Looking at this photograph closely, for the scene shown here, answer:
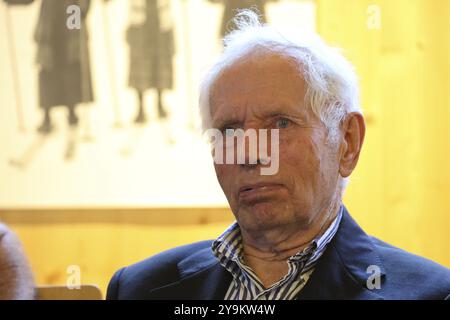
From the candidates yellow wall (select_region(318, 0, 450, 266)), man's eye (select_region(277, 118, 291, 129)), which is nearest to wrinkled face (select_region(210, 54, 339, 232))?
man's eye (select_region(277, 118, 291, 129))

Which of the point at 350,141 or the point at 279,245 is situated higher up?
the point at 350,141

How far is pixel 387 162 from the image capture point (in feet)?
4.80

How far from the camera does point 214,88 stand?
38.0 inches

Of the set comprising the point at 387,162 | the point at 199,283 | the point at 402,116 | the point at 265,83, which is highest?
the point at 265,83

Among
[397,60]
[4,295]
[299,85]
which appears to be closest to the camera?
[299,85]

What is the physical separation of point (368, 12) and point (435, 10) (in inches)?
7.4

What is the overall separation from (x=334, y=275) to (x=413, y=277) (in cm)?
11

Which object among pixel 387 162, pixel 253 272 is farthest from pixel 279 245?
pixel 387 162

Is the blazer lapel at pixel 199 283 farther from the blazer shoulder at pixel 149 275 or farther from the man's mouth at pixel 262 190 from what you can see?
the man's mouth at pixel 262 190

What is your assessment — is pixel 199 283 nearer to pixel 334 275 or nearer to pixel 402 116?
pixel 334 275

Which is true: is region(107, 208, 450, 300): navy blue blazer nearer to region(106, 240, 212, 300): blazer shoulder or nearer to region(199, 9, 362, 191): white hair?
region(106, 240, 212, 300): blazer shoulder
